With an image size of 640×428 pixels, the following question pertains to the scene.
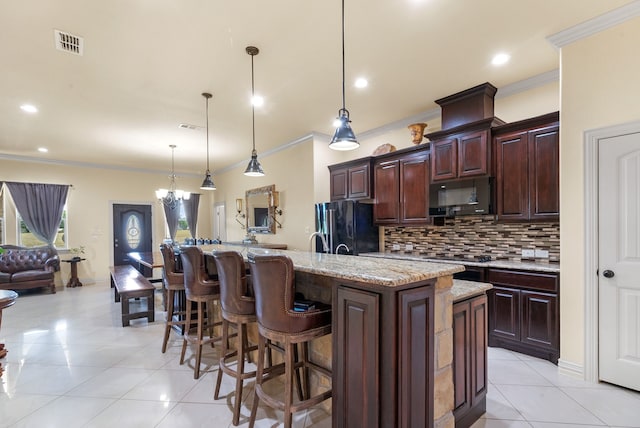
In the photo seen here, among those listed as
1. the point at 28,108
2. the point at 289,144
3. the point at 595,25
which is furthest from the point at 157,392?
the point at 595,25

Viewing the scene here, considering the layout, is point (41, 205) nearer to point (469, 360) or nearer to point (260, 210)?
point (260, 210)

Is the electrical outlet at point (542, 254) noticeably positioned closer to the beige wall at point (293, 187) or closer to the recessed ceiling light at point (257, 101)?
the beige wall at point (293, 187)

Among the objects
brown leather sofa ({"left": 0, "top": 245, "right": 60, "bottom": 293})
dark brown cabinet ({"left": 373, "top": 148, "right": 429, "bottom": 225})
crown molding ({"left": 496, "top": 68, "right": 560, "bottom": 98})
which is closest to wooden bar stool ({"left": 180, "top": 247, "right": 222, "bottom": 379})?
dark brown cabinet ({"left": 373, "top": 148, "right": 429, "bottom": 225})

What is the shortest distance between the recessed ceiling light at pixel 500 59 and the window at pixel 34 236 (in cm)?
852

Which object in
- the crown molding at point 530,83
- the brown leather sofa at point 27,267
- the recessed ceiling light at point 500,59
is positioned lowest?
the brown leather sofa at point 27,267

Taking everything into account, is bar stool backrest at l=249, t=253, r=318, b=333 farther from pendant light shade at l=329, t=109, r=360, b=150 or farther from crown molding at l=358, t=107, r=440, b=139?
crown molding at l=358, t=107, r=440, b=139

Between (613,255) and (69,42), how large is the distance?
4752 mm

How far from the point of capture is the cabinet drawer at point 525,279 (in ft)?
9.05

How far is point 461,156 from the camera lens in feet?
11.7

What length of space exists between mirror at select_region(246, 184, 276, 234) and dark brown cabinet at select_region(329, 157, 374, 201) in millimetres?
1535

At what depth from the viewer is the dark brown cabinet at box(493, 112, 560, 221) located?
2918mm

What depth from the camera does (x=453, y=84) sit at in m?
3.47

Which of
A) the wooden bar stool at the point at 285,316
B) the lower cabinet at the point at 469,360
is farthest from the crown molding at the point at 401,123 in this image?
A: the wooden bar stool at the point at 285,316

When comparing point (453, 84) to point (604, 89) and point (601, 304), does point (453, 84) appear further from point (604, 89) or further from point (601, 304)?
point (601, 304)
